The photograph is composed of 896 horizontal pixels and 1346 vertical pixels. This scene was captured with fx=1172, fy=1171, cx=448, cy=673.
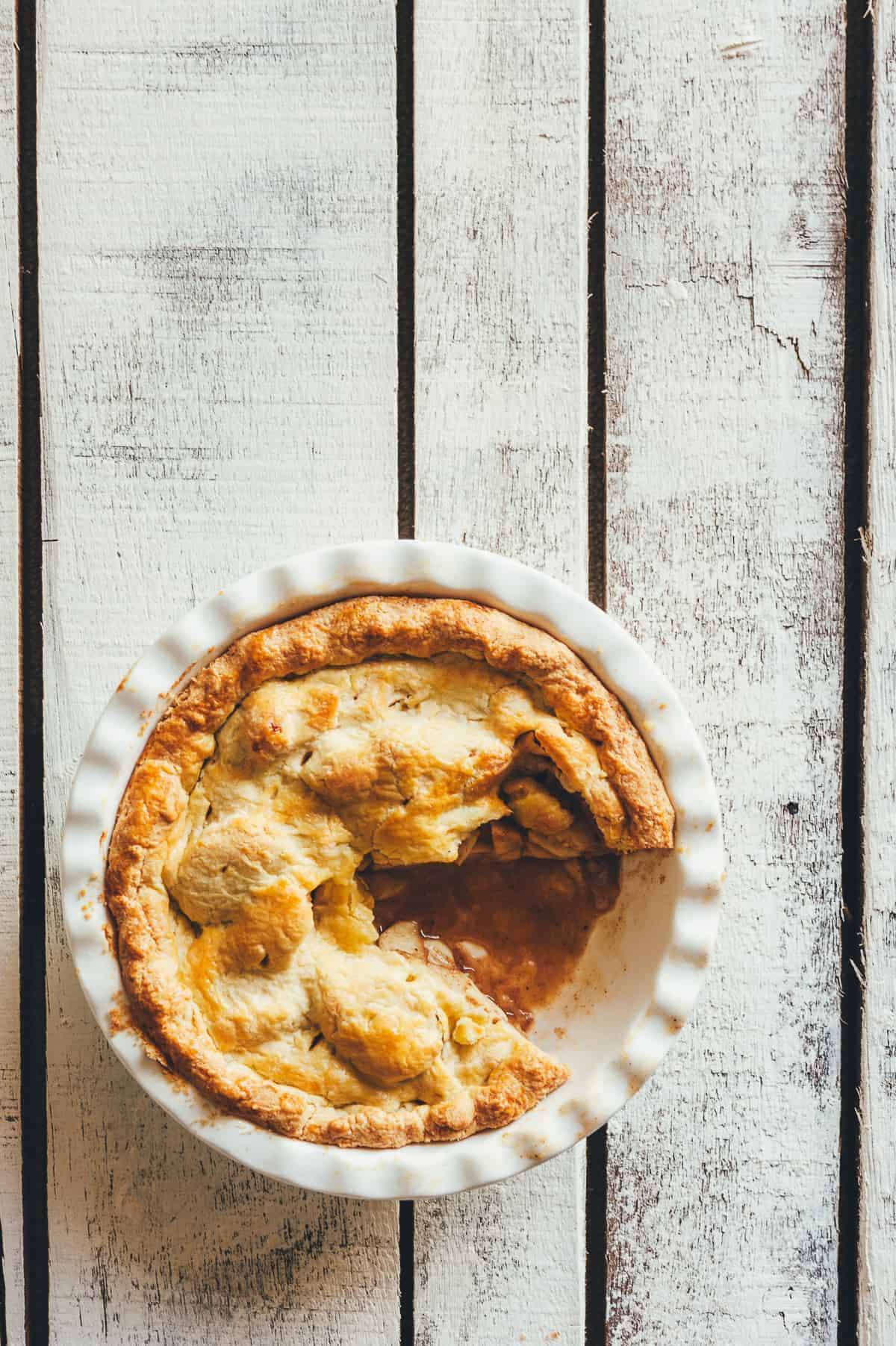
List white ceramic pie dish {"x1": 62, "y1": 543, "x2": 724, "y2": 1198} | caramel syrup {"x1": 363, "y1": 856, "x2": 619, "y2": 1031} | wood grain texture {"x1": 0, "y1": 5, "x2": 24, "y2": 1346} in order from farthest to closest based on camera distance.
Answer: wood grain texture {"x1": 0, "y1": 5, "x2": 24, "y2": 1346}, caramel syrup {"x1": 363, "y1": 856, "x2": 619, "y2": 1031}, white ceramic pie dish {"x1": 62, "y1": 543, "x2": 724, "y2": 1198}

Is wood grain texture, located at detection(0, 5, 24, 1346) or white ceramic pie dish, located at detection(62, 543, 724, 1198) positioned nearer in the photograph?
white ceramic pie dish, located at detection(62, 543, 724, 1198)

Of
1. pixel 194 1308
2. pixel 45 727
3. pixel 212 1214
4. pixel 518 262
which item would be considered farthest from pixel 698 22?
pixel 194 1308

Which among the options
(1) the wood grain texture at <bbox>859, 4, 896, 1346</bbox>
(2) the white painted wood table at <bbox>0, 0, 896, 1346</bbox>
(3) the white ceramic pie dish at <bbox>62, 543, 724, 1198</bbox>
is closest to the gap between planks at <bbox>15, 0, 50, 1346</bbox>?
(2) the white painted wood table at <bbox>0, 0, 896, 1346</bbox>

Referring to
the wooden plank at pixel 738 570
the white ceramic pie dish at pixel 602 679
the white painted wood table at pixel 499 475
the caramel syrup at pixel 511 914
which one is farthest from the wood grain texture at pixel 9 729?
the wooden plank at pixel 738 570

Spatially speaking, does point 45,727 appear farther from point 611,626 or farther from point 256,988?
point 611,626

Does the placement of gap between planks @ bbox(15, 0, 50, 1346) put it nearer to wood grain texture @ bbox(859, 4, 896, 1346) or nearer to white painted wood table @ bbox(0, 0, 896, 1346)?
white painted wood table @ bbox(0, 0, 896, 1346)

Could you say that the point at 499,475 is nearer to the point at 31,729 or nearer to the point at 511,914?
the point at 511,914
